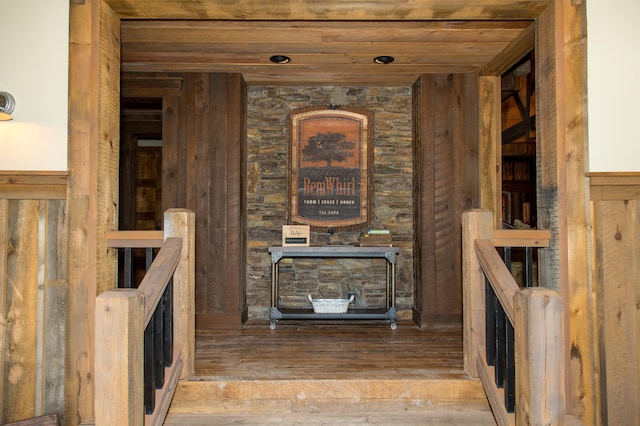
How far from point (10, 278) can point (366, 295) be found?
9.61 ft

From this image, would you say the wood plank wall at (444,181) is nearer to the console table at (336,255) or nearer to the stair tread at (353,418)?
the console table at (336,255)

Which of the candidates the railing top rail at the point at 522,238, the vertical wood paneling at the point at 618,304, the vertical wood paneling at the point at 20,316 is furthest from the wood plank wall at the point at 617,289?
the vertical wood paneling at the point at 20,316

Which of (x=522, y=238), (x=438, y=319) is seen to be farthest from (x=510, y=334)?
(x=438, y=319)

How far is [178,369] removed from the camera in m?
2.40

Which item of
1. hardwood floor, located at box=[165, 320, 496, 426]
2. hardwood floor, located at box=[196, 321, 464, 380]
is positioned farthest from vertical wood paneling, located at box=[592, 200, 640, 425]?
hardwood floor, located at box=[196, 321, 464, 380]

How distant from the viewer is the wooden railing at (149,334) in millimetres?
1696

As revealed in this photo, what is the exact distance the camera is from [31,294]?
2.38 m

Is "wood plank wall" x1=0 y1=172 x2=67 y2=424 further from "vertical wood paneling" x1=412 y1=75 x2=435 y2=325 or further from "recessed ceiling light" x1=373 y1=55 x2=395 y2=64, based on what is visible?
"vertical wood paneling" x1=412 y1=75 x2=435 y2=325

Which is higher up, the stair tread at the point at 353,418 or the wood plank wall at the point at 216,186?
the wood plank wall at the point at 216,186

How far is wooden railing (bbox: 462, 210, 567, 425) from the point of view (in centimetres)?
173

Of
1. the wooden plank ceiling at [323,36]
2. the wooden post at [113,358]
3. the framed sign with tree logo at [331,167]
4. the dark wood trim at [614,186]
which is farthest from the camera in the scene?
the framed sign with tree logo at [331,167]

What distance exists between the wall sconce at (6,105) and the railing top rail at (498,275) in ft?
8.21

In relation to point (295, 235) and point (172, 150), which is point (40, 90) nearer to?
point (172, 150)

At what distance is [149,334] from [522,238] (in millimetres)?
1944
